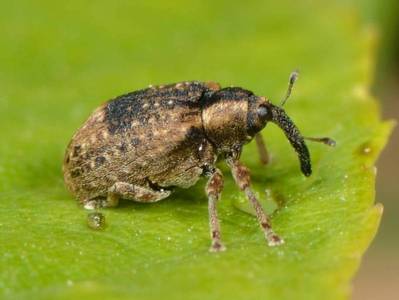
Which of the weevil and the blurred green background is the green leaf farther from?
the blurred green background

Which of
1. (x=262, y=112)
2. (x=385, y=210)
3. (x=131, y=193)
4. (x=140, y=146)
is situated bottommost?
(x=131, y=193)

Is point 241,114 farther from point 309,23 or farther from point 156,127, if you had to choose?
point 309,23

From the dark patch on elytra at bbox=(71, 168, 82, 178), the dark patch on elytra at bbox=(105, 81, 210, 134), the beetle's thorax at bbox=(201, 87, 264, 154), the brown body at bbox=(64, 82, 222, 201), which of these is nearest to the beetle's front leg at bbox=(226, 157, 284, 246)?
the beetle's thorax at bbox=(201, 87, 264, 154)

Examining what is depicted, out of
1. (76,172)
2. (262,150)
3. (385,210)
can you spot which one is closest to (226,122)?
(262,150)

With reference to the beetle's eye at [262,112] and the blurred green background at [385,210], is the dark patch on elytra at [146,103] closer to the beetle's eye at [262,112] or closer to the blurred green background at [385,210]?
the beetle's eye at [262,112]

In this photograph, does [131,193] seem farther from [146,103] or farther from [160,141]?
[146,103]

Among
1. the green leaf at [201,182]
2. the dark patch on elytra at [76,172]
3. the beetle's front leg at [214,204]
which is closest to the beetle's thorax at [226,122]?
the beetle's front leg at [214,204]

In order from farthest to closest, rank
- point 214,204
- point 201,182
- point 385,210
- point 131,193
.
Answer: point 385,210 → point 201,182 → point 131,193 → point 214,204
